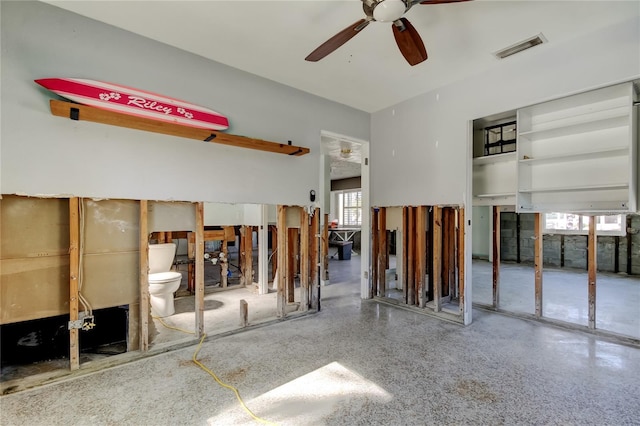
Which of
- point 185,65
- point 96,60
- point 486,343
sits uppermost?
point 185,65

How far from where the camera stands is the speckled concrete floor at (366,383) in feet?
5.71

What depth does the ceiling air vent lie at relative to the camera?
257 centimetres

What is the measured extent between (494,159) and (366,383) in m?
3.20

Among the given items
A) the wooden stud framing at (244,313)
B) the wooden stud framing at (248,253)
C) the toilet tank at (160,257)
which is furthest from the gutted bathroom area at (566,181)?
the toilet tank at (160,257)

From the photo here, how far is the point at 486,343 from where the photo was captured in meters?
2.77

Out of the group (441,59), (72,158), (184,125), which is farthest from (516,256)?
(72,158)

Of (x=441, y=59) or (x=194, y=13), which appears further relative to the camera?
(x=441, y=59)

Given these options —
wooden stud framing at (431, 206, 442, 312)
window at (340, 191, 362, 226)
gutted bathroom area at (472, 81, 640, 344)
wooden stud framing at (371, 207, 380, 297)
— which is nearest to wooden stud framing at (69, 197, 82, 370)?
wooden stud framing at (371, 207, 380, 297)

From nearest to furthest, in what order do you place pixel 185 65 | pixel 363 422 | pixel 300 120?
pixel 363 422 → pixel 185 65 → pixel 300 120

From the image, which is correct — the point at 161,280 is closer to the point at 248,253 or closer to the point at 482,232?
the point at 248,253

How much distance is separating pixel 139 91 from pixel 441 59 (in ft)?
9.15

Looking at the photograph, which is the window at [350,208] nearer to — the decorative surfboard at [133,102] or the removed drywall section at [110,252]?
the decorative surfboard at [133,102]

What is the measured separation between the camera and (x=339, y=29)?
2.46 metres

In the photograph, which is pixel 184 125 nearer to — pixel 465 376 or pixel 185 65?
pixel 185 65
